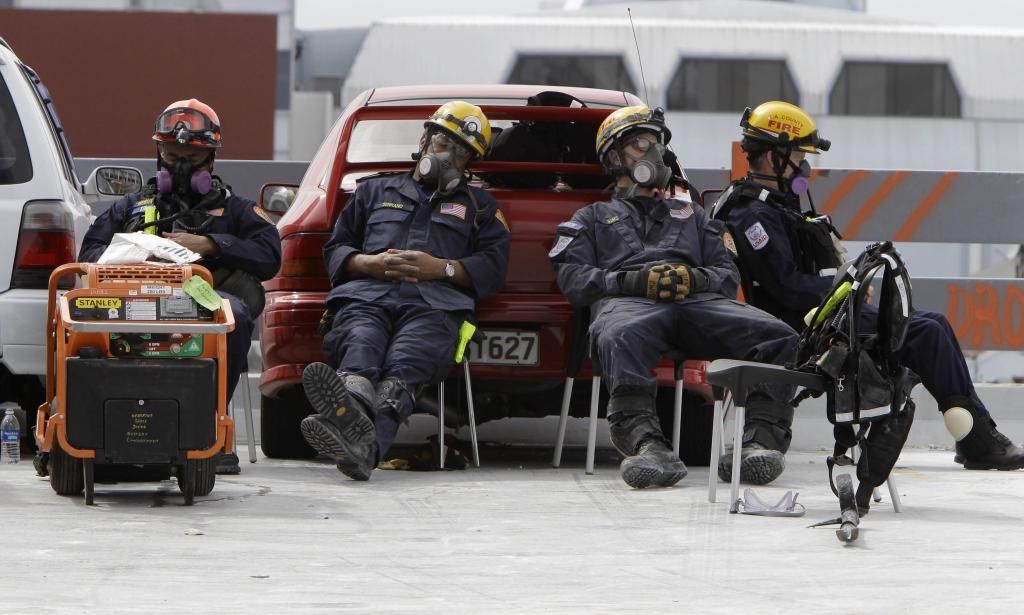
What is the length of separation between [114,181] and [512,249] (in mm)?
1747

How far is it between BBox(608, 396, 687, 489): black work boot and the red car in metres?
0.58

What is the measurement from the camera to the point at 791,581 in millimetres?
4777

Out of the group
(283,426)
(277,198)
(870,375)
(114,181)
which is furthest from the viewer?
(277,198)

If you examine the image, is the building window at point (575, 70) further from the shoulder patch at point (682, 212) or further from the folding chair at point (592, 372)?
the folding chair at point (592, 372)

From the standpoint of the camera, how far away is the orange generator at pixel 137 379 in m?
6.22

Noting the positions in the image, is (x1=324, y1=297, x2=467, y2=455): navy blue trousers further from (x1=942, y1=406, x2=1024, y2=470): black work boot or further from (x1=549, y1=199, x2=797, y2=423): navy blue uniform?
(x1=942, y1=406, x2=1024, y2=470): black work boot

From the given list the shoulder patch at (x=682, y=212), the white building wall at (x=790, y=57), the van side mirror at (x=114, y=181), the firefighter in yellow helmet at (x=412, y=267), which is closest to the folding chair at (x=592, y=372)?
the firefighter in yellow helmet at (x=412, y=267)

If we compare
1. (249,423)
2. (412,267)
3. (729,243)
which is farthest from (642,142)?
(249,423)

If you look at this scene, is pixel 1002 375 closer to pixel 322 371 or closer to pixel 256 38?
pixel 256 38

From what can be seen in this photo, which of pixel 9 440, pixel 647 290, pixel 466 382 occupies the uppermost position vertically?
pixel 647 290

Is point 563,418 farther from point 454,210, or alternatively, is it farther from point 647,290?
point 454,210

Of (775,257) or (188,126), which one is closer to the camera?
(188,126)

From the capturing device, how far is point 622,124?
7777 mm

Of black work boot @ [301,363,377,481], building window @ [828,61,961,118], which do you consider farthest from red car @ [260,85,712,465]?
building window @ [828,61,961,118]
